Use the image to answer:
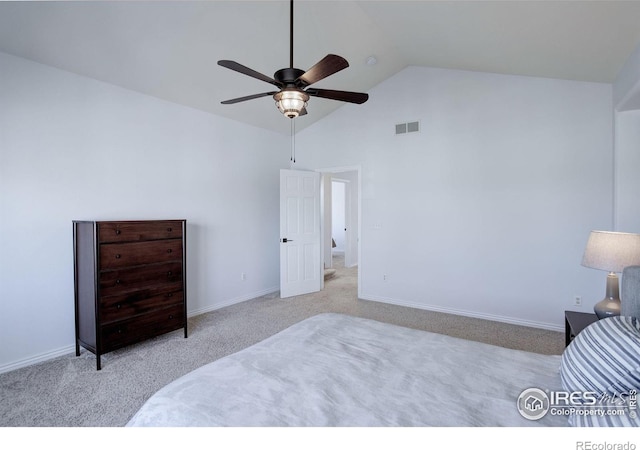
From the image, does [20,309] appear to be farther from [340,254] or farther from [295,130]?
[340,254]

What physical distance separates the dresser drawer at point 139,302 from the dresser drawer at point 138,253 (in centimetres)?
28

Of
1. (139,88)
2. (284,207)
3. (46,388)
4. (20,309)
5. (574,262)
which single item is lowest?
(46,388)

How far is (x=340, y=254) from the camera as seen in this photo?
953 cm

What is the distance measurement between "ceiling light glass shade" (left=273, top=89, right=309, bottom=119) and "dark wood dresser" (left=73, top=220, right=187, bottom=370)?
1.84 metres

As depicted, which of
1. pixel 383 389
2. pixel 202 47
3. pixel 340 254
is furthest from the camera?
pixel 340 254

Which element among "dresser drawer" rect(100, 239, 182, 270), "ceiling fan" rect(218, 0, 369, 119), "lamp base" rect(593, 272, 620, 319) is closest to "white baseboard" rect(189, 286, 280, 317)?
"dresser drawer" rect(100, 239, 182, 270)

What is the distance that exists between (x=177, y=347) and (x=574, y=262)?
4283mm

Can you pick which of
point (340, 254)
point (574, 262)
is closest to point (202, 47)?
point (574, 262)

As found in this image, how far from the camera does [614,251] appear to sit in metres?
2.09

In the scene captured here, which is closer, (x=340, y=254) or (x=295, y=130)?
(x=295, y=130)

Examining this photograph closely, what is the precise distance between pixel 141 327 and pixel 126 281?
478 millimetres

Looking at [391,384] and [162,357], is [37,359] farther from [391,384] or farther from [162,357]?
[391,384]

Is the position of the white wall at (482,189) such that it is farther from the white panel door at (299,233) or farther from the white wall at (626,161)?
the white panel door at (299,233)

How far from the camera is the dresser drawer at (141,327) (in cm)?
276
